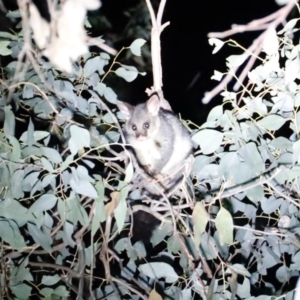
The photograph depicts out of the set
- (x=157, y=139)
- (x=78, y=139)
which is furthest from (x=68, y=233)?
(x=157, y=139)

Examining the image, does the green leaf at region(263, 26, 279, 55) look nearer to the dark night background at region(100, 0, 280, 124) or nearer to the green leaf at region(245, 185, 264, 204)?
the green leaf at region(245, 185, 264, 204)

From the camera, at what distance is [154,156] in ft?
12.0

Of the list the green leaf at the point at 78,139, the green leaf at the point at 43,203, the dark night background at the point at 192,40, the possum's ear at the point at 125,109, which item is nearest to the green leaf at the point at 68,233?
the green leaf at the point at 43,203

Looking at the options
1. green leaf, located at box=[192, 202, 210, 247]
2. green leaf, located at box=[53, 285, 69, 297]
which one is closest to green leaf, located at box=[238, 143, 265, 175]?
green leaf, located at box=[192, 202, 210, 247]

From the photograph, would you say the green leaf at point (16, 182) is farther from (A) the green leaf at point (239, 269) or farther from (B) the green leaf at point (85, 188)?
(A) the green leaf at point (239, 269)

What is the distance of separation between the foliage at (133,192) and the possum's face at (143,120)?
2.02 ft

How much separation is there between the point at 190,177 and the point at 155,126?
1.10m

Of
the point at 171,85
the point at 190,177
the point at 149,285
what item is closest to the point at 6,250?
the point at 149,285

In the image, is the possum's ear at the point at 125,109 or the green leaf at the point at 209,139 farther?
the possum's ear at the point at 125,109

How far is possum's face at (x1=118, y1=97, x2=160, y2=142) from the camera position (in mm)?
3438

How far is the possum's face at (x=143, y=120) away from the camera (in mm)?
3438

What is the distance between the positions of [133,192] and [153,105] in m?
0.91

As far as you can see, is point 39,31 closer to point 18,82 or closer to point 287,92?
point 18,82

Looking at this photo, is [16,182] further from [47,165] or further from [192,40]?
[192,40]
